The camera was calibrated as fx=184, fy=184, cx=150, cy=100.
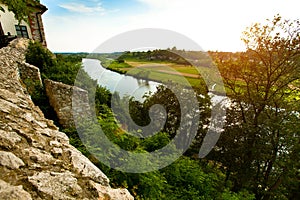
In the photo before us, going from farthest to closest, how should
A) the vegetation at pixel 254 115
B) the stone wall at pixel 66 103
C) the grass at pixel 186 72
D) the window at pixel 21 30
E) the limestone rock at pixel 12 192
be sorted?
1. the window at pixel 21 30
2. the grass at pixel 186 72
3. the vegetation at pixel 254 115
4. the stone wall at pixel 66 103
5. the limestone rock at pixel 12 192

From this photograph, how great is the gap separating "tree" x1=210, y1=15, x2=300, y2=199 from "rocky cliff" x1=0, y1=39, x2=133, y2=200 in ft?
29.2

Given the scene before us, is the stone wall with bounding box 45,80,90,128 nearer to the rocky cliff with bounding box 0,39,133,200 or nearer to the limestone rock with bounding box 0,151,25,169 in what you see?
the rocky cliff with bounding box 0,39,133,200

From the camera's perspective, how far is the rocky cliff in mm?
1314

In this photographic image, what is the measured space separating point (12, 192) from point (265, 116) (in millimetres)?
10730

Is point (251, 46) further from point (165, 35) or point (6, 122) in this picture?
point (6, 122)

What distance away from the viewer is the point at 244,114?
35.0 ft

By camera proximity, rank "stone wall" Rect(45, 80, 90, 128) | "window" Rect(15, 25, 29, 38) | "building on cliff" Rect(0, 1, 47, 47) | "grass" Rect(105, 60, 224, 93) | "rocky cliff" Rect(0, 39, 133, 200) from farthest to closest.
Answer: "window" Rect(15, 25, 29, 38)
"building on cliff" Rect(0, 1, 47, 47)
"grass" Rect(105, 60, 224, 93)
"stone wall" Rect(45, 80, 90, 128)
"rocky cliff" Rect(0, 39, 133, 200)

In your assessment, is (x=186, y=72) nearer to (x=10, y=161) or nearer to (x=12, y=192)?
(x=10, y=161)

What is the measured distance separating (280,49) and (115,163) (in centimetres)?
878

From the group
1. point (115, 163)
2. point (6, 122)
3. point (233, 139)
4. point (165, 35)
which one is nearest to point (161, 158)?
point (115, 163)

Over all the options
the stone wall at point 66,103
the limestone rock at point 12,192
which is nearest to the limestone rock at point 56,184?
the limestone rock at point 12,192

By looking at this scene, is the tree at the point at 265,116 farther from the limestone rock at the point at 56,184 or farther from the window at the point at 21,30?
the window at the point at 21,30

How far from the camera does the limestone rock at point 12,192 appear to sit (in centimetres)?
115

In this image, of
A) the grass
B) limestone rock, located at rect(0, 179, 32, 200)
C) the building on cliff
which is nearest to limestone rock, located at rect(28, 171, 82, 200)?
limestone rock, located at rect(0, 179, 32, 200)
